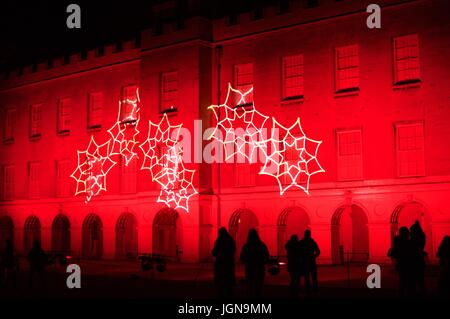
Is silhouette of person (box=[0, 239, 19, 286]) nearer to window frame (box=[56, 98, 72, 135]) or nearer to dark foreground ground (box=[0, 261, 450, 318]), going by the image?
dark foreground ground (box=[0, 261, 450, 318])

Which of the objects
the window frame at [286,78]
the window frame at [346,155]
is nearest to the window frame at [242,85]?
the window frame at [286,78]

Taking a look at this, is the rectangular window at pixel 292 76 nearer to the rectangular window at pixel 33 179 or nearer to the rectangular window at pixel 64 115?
the rectangular window at pixel 64 115

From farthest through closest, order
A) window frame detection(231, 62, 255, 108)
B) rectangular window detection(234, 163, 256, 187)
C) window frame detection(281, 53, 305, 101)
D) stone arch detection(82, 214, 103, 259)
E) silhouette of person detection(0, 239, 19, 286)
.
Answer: stone arch detection(82, 214, 103, 259)
window frame detection(231, 62, 255, 108)
rectangular window detection(234, 163, 256, 187)
window frame detection(281, 53, 305, 101)
silhouette of person detection(0, 239, 19, 286)

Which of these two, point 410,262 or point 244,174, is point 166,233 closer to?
point 244,174

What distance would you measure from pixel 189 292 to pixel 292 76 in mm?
13714

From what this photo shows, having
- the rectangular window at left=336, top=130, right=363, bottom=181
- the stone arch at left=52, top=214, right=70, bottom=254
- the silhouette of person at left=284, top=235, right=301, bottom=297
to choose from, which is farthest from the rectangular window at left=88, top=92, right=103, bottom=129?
the silhouette of person at left=284, top=235, right=301, bottom=297

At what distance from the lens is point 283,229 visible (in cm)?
3092

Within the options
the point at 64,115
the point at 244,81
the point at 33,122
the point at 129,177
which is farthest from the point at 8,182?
the point at 244,81

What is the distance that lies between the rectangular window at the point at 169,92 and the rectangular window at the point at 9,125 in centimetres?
1281

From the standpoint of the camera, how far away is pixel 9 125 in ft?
141

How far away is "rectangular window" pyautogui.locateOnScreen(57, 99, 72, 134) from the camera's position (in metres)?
39.6

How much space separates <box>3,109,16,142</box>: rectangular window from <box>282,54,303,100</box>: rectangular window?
752 inches

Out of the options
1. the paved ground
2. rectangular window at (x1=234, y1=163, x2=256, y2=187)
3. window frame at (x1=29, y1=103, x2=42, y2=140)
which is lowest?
the paved ground
